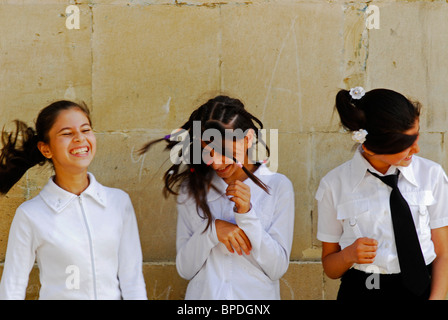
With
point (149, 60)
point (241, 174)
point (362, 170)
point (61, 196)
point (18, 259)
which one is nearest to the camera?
point (18, 259)

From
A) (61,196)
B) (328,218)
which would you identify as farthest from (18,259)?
(328,218)

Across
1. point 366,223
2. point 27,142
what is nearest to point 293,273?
point 366,223

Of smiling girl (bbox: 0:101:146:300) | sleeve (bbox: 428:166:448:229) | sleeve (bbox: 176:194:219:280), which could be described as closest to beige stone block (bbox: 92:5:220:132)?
smiling girl (bbox: 0:101:146:300)

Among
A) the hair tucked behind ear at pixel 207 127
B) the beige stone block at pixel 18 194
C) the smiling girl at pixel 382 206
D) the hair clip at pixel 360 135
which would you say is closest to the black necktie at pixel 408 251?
the smiling girl at pixel 382 206

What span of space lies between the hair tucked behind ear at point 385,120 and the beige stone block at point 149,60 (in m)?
1.16

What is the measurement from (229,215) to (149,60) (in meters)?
1.23

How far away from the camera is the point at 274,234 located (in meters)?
3.19

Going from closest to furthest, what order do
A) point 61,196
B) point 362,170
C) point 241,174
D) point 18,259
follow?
point 18,259 < point 61,196 < point 362,170 < point 241,174

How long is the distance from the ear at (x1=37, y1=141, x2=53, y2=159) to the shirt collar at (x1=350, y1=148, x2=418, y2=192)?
159 cm

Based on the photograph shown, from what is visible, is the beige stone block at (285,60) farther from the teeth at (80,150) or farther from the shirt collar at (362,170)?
the teeth at (80,150)

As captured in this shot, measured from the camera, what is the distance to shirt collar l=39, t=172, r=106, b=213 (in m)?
3.08

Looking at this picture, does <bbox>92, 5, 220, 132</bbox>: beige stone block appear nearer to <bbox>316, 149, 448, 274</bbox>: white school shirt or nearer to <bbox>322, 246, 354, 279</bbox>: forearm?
<bbox>316, 149, 448, 274</bbox>: white school shirt

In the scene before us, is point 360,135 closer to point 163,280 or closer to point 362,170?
point 362,170
